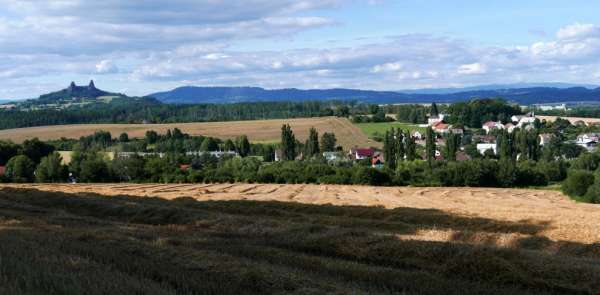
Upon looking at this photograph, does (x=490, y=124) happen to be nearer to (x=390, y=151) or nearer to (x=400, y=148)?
(x=400, y=148)

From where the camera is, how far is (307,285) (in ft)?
33.7

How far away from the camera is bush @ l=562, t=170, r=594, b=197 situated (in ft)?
216

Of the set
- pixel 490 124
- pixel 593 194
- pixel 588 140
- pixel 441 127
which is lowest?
pixel 588 140

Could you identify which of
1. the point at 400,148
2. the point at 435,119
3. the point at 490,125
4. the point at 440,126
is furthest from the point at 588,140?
the point at 400,148

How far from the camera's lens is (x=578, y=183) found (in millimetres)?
65812

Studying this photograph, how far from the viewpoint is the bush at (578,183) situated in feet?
216

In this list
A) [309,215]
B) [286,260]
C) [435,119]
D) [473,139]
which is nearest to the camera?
[286,260]

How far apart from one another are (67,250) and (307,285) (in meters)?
6.06

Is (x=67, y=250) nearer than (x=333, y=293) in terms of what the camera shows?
No

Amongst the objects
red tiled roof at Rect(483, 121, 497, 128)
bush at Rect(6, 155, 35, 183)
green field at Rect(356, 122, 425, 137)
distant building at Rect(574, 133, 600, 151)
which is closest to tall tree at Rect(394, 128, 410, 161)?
green field at Rect(356, 122, 425, 137)

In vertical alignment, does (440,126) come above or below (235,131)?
below

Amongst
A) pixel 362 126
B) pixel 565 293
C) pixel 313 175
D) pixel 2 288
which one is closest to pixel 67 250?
pixel 2 288

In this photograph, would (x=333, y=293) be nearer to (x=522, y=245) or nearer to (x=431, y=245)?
(x=431, y=245)

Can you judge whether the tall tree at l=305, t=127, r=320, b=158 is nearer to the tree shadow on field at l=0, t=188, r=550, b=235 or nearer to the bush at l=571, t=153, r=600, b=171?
the bush at l=571, t=153, r=600, b=171
